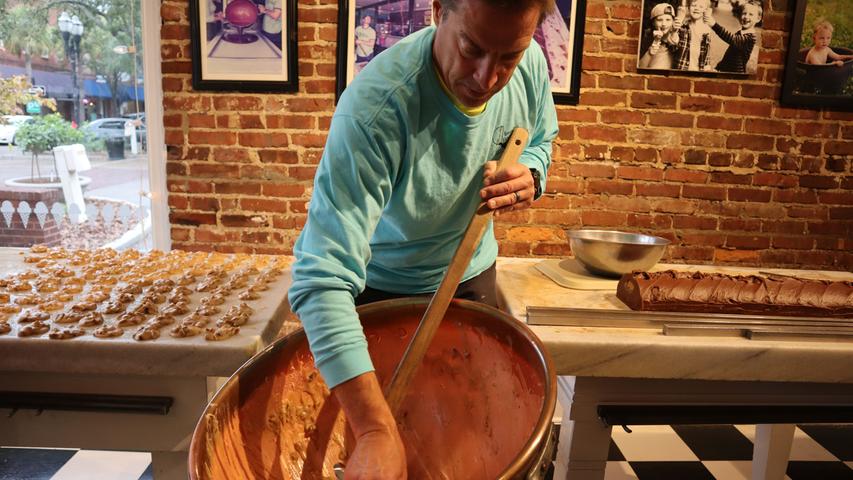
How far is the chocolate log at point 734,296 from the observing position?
135 cm

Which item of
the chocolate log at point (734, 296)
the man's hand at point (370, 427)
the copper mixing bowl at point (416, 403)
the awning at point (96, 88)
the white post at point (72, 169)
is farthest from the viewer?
the white post at point (72, 169)

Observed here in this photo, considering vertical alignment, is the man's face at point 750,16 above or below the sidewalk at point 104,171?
above

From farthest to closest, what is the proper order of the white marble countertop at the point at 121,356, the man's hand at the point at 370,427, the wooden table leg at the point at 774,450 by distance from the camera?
the wooden table leg at the point at 774,450
the white marble countertop at the point at 121,356
the man's hand at the point at 370,427

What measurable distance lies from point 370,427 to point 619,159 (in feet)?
7.19

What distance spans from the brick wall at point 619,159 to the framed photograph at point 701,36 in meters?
0.06

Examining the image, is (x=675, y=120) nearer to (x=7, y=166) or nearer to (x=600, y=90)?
(x=600, y=90)

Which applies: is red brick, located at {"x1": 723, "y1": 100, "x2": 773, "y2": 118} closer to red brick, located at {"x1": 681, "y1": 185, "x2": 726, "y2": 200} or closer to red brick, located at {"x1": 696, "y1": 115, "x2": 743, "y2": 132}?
red brick, located at {"x1": 696, "y1": 115, "x2": 743, "y2": 132}

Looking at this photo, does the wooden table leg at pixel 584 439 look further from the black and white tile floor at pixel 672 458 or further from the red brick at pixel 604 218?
the red brick at pixel 604 218

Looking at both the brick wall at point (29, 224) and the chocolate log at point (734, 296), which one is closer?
the chocolate log at point (734, 296)

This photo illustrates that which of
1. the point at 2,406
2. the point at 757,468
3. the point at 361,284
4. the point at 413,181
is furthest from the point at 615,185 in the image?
the point at 2,406

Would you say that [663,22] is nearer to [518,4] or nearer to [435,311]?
[518,4]

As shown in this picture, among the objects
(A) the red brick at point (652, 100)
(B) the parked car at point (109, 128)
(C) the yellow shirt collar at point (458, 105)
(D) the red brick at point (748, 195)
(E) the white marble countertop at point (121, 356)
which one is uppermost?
(A) the red brick at point (652, 100)

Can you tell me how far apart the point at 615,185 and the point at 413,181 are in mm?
1897

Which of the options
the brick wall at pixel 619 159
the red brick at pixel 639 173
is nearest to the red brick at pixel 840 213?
the brick wall at pixel 619 159
